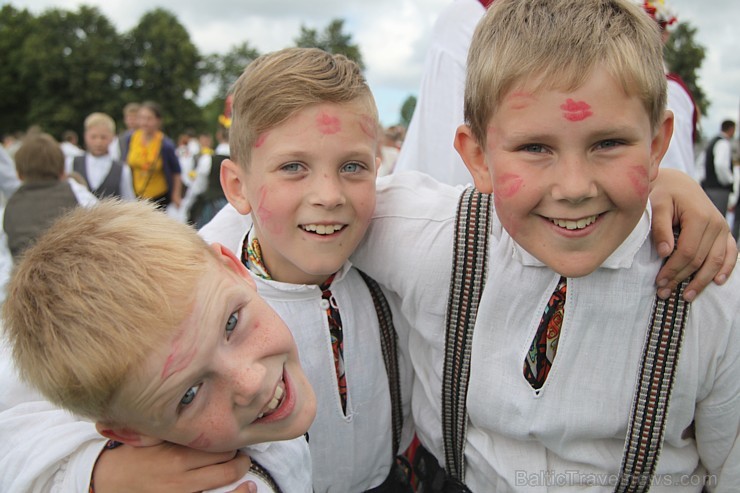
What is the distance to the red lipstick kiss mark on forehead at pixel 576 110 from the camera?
Result: 1.12 m

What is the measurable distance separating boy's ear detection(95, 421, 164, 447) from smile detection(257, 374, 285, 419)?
0.76ft

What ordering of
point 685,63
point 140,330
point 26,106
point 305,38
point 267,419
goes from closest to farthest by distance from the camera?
1. point 140,330
2. point 267,419
3. point 685,63
4. point 26,106
5. point 305,38

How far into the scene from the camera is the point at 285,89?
4.99 feet

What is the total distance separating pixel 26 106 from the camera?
46156 millimetres

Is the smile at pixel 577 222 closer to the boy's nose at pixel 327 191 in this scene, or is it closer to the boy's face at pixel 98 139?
the boy's nose at pixel 327 191

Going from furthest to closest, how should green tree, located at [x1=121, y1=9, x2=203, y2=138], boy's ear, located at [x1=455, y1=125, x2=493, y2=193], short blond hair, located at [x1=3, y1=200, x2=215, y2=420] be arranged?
green tree, located at [x1=121, y1=9, x2=203, y2=138] → boy's ear, located at [x1=455, y1=125, x2=493, y2=193] → short blond hair, located at [x1=3, y1=200, x2=215, y2=420]

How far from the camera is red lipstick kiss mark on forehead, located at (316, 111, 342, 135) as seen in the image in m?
1.50

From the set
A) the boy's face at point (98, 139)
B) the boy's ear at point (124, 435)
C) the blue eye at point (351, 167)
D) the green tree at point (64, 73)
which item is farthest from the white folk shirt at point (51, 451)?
the green tree at point (64, 73)

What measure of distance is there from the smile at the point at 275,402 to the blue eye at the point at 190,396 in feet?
0.46

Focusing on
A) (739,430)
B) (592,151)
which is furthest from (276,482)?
(739,430)

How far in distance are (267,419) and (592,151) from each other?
846 mm

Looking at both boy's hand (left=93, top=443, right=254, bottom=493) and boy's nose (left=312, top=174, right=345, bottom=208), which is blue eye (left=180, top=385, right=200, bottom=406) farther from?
boy's nose (left=312, top=174, right=345, bottom=208)

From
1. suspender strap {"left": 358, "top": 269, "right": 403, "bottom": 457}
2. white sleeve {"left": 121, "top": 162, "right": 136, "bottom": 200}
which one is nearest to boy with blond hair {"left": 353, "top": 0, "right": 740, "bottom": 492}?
suspender strap {"left": 358, "top": 269, "right": 403, "bottom": 457}

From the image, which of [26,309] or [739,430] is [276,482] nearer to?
[26,309]
